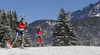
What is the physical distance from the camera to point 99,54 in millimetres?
8367

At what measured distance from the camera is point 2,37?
31.2 metres

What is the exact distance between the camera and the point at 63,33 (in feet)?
96.8

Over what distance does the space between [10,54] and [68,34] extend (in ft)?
73.0

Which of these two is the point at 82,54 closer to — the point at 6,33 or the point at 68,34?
the point at 68,34

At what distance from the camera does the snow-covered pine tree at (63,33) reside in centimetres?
2886

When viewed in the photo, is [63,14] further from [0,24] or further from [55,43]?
[0,24]

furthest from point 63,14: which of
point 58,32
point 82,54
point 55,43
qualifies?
point 82,54

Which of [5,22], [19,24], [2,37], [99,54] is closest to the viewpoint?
[99,54]

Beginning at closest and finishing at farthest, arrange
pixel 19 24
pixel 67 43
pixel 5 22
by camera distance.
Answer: pixel 19 24, pixel 67 43, pixel 5 22

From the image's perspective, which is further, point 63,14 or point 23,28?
point 63,14

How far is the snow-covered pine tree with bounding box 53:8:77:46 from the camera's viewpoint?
2886 centimetres

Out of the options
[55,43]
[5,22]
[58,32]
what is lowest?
[55,43]

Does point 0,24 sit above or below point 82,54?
above

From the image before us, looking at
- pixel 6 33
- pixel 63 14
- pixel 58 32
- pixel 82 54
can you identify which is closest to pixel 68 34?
pixel 58 32
